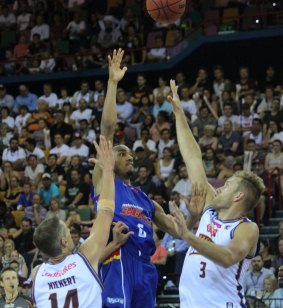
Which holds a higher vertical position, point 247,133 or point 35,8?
point 35,8

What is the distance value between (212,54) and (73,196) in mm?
6483

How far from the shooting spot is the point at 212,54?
2220 cm

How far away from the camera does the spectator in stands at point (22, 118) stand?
69.7ft

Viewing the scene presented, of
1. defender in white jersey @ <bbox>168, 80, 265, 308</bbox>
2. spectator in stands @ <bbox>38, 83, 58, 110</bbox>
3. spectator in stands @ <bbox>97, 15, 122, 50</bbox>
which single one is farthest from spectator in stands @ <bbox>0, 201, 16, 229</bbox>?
defender in white jersey @ <bbox>168, 80, 265, 308</bbox>

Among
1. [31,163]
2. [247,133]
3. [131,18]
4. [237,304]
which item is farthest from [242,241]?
[131,18]

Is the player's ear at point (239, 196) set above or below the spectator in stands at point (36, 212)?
above

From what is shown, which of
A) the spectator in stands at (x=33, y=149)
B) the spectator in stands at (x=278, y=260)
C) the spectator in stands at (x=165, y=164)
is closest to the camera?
the spectator in stands at (x=278, y=260)

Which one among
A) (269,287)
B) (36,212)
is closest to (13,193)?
(36,212)

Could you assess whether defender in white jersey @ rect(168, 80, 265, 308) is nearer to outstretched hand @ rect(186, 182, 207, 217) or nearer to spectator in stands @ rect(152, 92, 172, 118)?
outstretched hand @ rect(186, 182, 207, 217)

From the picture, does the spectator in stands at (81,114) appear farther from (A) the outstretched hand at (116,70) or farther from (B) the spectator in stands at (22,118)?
(A) the outstretched hand at (116,70)

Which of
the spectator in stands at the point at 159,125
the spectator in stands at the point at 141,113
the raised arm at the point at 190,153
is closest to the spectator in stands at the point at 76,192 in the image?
the spectator in stands at the point at 159,125

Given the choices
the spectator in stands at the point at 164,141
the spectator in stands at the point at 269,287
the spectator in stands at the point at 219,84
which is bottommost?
the spectator in stands at the point at 269,287

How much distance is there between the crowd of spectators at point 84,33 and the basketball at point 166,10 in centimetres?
1061

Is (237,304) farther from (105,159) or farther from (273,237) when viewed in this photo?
(273,237)
